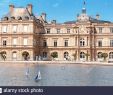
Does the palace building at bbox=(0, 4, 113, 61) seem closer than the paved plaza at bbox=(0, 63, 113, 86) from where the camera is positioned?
No

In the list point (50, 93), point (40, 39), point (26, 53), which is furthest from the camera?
point (40, 39)

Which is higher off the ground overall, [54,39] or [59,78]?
[54,39]

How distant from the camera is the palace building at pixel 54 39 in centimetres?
5741

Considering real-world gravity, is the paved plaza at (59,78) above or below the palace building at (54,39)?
below

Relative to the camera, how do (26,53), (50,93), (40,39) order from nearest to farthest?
(50,93)
(26,53)
(40,39)

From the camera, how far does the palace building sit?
5741 cm

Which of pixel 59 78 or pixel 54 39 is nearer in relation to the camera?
pixel 59 78

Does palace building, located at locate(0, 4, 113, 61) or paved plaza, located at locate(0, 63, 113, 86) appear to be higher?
palace building, located at locate(0, 4, 113, 61)

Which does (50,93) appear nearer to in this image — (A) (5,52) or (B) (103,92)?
(B) (103,92)

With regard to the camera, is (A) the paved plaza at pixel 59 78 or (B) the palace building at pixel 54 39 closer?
(A) the paved plaza at pixel 59 78

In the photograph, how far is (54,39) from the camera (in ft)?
196

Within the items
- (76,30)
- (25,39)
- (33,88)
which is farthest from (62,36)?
(33,88)

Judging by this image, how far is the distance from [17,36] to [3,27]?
276 centimetres

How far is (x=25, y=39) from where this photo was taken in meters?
57.6
